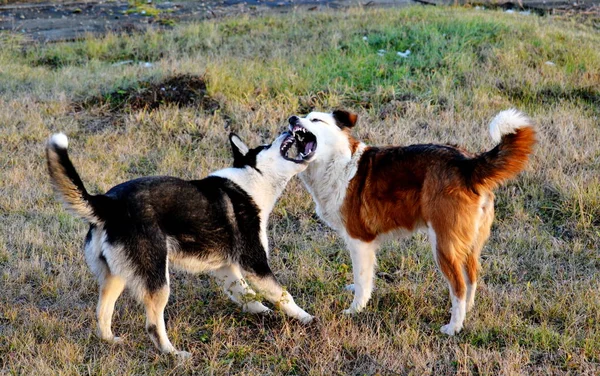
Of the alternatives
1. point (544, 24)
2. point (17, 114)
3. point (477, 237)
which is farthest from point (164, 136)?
point (544, 24)

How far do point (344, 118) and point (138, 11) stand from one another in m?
12.0

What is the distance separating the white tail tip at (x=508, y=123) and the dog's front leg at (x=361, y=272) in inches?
49.2

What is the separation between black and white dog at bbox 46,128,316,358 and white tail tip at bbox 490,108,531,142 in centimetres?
141

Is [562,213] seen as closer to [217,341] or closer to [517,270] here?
[517,270]

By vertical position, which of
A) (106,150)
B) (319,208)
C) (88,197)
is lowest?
(106,150)

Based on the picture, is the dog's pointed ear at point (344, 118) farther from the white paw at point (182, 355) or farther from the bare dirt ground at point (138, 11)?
the bare dirt ground at point (138, 11)

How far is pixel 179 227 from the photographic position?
4.19 m

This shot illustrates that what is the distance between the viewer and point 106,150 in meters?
7.74

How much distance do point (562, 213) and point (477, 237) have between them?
2077 mm

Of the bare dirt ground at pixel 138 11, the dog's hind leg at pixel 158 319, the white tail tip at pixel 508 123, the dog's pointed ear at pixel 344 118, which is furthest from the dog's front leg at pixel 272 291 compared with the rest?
the bare dirt ground at pixel 138 11

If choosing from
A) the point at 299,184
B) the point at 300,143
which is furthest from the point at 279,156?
the point at 299,184

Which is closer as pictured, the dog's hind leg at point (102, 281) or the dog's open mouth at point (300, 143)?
the dog's hind leg at point (102, 281)

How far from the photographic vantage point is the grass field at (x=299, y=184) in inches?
165

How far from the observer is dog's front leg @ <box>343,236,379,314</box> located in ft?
15.5
